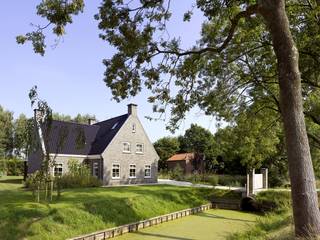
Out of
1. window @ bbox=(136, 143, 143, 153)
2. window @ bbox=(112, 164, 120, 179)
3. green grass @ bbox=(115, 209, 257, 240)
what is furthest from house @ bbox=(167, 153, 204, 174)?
green grass @ bbox=(115, 209, 257, 240)

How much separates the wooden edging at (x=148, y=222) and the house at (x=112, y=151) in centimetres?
929

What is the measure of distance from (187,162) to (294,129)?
1658 inches

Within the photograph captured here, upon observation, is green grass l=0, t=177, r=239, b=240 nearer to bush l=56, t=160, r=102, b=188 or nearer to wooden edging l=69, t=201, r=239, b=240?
wooden edging l=69, t=201, r=239, b=240

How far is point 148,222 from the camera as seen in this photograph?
16953 mm

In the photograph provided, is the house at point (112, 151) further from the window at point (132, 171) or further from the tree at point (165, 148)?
the tree at point (165, 148)

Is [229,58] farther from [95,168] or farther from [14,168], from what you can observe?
[14,168]

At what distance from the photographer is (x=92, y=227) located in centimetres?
1432

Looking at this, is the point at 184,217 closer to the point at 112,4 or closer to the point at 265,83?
the point at 265,83

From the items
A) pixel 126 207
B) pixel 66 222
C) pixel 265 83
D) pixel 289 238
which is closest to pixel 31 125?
pixel 66 222

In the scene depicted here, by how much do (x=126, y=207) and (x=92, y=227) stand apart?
120 inches

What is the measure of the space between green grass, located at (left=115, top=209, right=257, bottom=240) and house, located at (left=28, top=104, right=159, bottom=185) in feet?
35.2

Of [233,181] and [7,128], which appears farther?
[7,128]

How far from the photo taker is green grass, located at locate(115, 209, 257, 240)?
14.9 m

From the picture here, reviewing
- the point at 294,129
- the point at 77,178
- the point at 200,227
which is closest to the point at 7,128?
the point at 77,178
